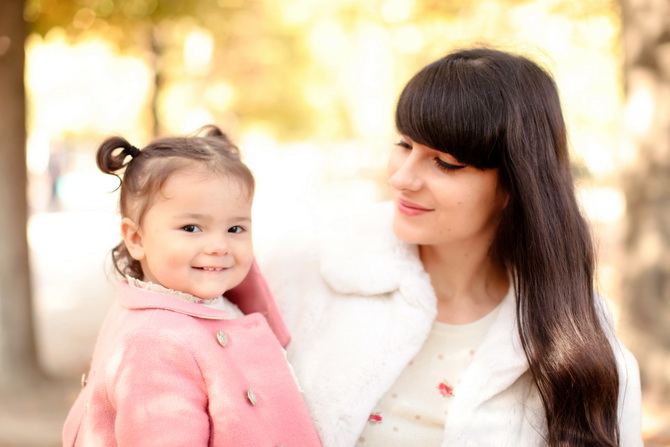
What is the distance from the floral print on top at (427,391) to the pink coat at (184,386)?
0.30 meters

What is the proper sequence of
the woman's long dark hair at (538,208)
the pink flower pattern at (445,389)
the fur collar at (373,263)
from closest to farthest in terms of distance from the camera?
1. the woman's long dark hair at (538,208)
2. the pink flower pattern at (445,389)
3. the fur collar at (373,263)

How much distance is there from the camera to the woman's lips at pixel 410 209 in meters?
2.40

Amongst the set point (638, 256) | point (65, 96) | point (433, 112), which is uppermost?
point (433, 112)

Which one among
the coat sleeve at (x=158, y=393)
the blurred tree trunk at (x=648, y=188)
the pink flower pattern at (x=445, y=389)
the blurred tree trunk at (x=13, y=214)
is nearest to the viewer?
the coat sleeve at (x=158, y=393)

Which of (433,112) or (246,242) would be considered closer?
(246,242)

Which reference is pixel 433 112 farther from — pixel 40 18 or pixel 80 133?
pixel 80 133

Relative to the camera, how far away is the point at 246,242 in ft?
6.86

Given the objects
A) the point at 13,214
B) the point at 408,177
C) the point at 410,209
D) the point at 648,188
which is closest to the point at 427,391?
the point at 410,209

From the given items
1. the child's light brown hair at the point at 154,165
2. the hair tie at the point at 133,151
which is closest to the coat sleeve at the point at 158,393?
the child's light brown hair at the point at 154,165

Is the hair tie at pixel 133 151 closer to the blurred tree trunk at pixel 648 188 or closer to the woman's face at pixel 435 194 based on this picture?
the woman's face at pixel 435 194

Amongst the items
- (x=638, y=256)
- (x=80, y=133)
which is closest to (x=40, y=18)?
(x=638, y=256)

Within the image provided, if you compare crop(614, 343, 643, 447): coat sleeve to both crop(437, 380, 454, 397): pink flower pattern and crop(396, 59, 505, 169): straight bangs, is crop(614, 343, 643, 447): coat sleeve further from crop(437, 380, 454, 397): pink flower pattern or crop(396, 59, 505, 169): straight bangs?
crop(396, 59, 505, 169): straight bangs

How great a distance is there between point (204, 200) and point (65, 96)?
28.9 meters

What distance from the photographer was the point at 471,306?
2.58 m
